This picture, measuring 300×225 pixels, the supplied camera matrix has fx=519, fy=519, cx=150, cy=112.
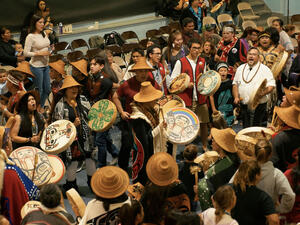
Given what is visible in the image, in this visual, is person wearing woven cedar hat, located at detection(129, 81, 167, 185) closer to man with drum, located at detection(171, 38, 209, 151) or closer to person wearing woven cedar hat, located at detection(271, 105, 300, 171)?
person wearing woven cedar hat, located at detection(271, 105, 300, 171)

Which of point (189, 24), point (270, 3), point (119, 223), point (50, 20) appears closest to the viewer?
point (119, 223)

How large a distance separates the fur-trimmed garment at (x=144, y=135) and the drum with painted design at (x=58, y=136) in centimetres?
84

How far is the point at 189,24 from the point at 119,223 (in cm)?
670

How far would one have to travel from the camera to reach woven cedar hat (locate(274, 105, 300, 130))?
506cm

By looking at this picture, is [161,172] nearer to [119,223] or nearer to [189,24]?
[119,223]

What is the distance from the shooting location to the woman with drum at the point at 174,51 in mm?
8297

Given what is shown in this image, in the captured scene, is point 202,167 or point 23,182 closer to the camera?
point 23,182

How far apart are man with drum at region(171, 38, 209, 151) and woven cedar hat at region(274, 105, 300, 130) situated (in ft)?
7.42

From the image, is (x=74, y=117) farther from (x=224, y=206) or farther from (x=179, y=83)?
(x=224, y=206)

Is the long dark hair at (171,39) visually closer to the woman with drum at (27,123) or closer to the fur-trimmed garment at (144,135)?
the fur-trimmed garment at (144,135)

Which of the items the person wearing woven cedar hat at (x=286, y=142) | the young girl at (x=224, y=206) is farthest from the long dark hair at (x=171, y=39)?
the young girl at (x=224, y=206)

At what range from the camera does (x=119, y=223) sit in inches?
162

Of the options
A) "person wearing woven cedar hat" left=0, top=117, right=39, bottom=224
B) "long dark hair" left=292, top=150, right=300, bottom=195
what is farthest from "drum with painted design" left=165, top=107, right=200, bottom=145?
"person wearing woven cedar hat" left=0, top=117, right=39, bottom=224

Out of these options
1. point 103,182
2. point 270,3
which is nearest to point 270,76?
point 103,182
